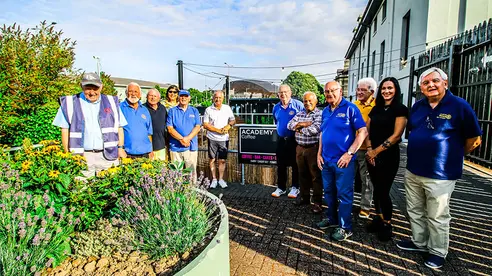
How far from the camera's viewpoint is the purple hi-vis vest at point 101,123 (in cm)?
342

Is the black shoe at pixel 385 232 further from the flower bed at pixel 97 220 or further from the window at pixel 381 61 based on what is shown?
the window at pixel 381 61

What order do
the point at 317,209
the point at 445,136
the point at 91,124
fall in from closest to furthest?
the point at 445,136
the point at 91,124
the point at 317,209

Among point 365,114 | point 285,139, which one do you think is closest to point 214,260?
point 365,114

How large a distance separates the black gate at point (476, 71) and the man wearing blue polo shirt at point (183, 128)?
18.6 feet

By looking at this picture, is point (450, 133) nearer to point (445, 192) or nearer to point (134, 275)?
point (445, 192)

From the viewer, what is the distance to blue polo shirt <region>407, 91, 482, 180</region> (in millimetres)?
2643

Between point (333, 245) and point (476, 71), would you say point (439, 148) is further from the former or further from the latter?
point (476, 71)

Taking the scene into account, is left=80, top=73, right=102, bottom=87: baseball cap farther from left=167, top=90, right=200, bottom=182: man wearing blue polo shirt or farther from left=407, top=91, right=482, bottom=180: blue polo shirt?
left=407, top=91, right=482, bottom=180: blue polo shirt

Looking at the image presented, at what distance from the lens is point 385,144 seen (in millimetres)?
3338

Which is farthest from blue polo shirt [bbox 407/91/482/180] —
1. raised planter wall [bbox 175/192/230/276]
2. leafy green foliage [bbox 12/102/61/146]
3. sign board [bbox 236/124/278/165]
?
leafy green foliage [bbox 12/102/61/146]

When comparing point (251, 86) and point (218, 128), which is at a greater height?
point (251, 86)

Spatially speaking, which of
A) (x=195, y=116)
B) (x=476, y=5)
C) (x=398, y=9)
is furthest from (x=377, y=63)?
(x=195, y=116)

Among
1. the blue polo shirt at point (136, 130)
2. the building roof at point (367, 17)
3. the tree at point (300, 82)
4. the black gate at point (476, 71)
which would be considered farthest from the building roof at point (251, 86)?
the blue polo shirt at point (136, 130)

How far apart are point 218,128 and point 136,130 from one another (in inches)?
67.1
